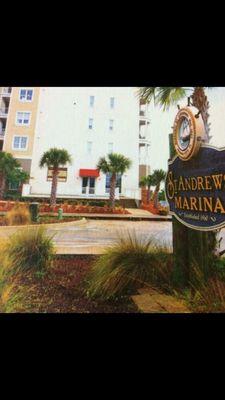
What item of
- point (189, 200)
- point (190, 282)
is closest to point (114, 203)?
point (189, 200)

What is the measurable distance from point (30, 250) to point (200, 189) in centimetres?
233

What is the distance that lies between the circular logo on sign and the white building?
691mm

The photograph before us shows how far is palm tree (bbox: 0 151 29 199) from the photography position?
3.28 m

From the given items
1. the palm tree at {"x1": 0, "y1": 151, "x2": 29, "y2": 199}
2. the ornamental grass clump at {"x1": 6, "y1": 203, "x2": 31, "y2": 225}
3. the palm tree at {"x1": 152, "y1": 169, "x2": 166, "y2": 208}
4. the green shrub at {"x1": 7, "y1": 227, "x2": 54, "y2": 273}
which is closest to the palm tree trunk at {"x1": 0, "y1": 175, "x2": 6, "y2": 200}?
the palm tree at {"x1": 0, "y1": 151, "x2": 29, "y2": 199}

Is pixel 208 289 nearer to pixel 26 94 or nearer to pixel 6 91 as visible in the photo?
pixel 26 94

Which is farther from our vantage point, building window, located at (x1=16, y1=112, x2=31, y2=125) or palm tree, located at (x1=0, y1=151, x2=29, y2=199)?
building window, located at (x1=16, y1=112, x2=31, y2=125)

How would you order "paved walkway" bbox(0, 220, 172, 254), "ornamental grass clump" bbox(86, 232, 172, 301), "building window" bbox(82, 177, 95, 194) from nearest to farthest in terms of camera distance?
"ornamental grass clump" bbox(86, 232, 172, 301), "paved walkway" bbox(0, 220, 172, 254), "building window" bbox(82, 177, 95, 194)

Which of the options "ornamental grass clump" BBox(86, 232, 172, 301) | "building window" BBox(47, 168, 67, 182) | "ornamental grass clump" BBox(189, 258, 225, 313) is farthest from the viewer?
"building window" BBox(47, 168, 67, 182)

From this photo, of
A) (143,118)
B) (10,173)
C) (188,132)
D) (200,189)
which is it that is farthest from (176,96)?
(10,173)

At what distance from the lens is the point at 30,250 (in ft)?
10.3

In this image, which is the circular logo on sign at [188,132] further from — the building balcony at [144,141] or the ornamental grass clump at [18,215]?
the ornamental grass clump at [18,215]

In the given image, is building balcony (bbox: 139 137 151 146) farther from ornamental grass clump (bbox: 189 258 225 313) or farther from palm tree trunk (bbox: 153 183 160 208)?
ornamental grass clump (bbox: 189 258 225 313)
